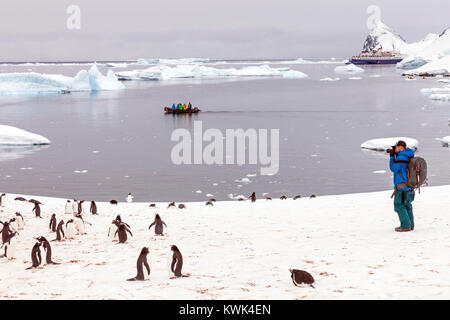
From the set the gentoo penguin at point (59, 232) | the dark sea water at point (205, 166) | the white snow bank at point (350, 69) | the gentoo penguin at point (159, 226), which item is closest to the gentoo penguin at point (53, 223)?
the gentoo penguin at point (59, 232)

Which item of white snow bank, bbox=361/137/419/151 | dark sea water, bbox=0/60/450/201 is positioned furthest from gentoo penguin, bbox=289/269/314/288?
white snow bank, bbox=361/137/419/151

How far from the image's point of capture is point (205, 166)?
2677cm

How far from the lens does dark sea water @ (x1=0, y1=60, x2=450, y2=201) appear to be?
73.1ft

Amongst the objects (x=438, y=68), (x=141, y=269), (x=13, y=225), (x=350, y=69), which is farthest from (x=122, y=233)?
(x=350, y=69)

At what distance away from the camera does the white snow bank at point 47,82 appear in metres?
74.1

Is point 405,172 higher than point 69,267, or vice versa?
point 405,172

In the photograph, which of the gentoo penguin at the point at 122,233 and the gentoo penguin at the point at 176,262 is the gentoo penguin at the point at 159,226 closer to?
the gentoo penguin at the point at 122,233

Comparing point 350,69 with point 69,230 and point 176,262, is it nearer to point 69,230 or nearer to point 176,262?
point 69,230

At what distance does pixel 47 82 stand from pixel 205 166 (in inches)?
2247

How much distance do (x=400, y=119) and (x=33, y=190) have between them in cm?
3309

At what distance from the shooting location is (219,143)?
34.2 metres
